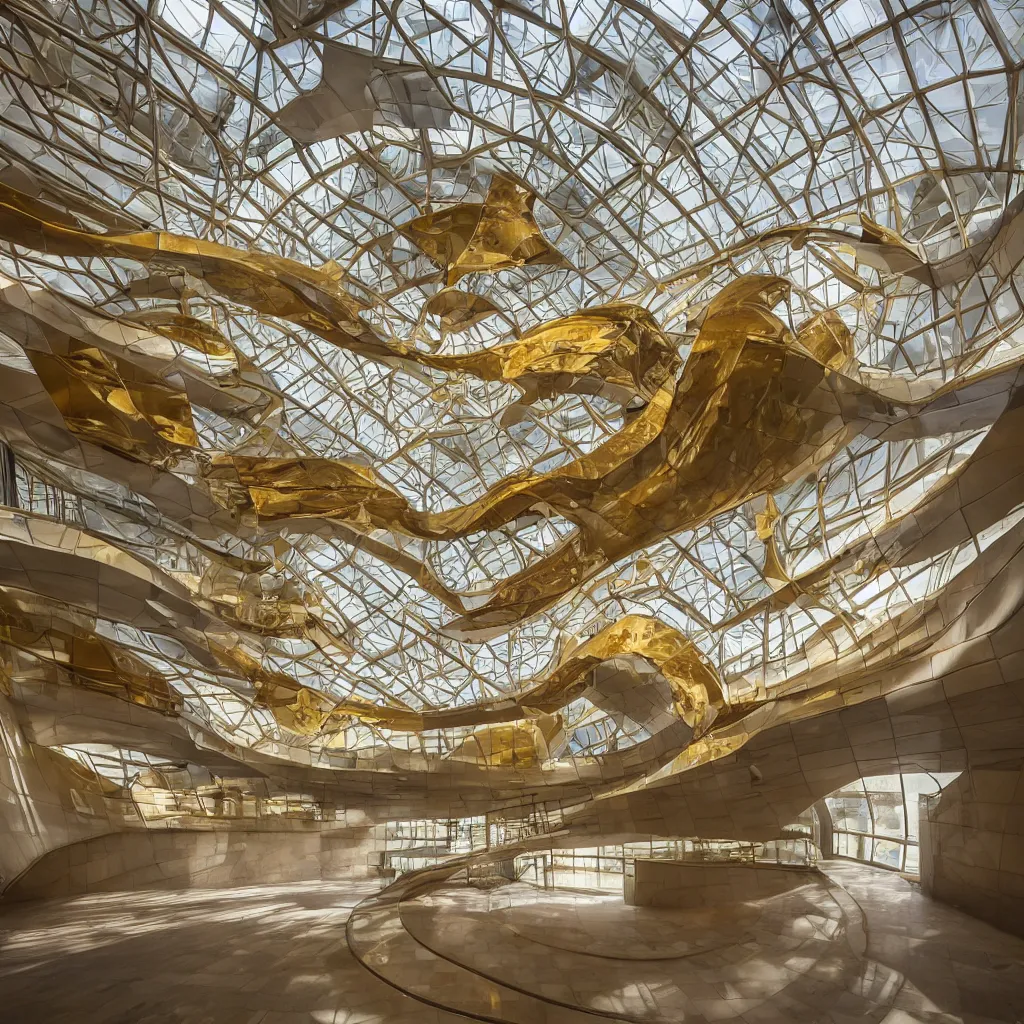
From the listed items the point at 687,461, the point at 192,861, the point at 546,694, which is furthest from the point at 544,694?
the point at 192,861

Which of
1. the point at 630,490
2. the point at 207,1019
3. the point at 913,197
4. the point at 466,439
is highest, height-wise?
the point at 466,439

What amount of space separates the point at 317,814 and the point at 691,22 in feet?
67.6

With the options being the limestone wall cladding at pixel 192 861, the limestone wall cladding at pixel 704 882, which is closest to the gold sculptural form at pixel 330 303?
the limestone wall cladding at pixel 704 882

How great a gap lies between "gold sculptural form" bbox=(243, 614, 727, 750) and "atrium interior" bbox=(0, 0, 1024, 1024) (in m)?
0.13

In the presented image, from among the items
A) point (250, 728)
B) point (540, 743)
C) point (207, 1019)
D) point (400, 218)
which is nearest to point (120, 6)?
point (400, 218)

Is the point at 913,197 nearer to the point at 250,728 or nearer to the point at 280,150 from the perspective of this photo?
the point at 280,150

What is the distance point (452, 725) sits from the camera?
66.8 ft

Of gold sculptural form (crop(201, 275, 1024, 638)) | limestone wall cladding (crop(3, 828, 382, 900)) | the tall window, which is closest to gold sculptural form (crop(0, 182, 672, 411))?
gold sculptural form (crop(201, 275, 1024, 638))

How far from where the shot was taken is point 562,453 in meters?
17.9

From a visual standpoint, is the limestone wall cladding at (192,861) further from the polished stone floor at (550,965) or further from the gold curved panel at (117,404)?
the gold curved panel at (117,404)

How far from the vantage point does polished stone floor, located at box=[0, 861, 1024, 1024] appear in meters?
9.95

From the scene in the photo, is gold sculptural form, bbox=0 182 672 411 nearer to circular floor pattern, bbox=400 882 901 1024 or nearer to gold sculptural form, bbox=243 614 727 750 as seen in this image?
gold sculptural form, bbox=243 614 727 750

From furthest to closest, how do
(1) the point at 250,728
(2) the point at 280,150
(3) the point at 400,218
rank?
(1) the point at 250,728, (3) the point at 400,218, (2) the point at 280,150

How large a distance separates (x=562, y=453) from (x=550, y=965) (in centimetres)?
1094
